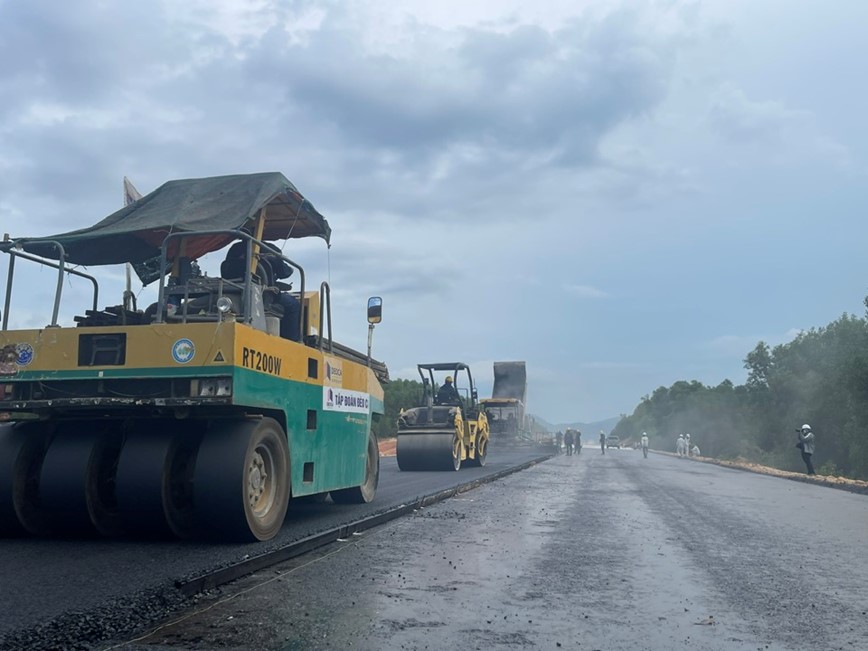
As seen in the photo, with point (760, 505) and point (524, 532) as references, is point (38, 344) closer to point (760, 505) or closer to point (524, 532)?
point (524, 532)

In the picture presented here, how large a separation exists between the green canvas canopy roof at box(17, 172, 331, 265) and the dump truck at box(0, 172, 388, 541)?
0.02 m

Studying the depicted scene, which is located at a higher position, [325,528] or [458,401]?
[458,401]

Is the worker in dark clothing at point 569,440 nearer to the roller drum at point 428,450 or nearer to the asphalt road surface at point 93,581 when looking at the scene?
the roller drum at point 428,450

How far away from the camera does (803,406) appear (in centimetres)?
5328

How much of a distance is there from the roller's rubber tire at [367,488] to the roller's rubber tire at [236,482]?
116 inches

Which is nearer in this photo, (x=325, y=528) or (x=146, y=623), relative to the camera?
(x=146, y=623)

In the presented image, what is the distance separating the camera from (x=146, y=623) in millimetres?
4434

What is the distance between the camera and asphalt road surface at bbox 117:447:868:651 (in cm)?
437

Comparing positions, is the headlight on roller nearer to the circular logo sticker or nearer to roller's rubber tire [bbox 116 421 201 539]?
the circular logo sticker

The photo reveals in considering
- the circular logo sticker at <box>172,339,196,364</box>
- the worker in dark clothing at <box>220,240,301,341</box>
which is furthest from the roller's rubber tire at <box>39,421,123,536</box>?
the worker in dark clothing at <box>220,240,301,341</box>

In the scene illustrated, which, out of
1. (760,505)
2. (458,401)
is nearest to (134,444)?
(760,505)

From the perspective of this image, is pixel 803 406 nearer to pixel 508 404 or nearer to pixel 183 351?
pixel 508 404

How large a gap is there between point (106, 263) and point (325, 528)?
3.25 metres

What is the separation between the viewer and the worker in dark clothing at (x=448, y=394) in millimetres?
20750
